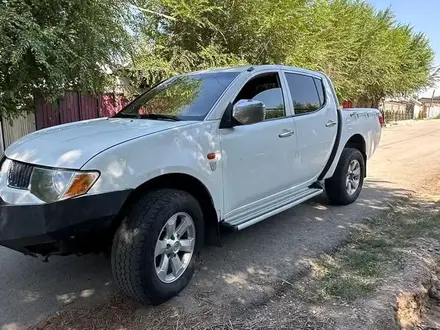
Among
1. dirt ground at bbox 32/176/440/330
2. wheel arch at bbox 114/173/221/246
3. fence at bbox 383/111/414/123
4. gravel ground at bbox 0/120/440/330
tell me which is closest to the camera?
dirt ground at bbox 32/176/440/330

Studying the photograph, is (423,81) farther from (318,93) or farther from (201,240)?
(201,240)

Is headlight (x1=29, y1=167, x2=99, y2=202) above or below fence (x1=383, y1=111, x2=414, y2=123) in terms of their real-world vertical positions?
above

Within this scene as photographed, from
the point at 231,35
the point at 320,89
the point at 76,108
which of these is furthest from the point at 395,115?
the point at 320,89

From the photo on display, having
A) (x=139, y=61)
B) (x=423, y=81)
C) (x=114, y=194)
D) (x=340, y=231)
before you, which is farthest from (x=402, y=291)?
(x=423, y=81)

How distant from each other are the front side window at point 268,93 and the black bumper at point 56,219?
1.86 m

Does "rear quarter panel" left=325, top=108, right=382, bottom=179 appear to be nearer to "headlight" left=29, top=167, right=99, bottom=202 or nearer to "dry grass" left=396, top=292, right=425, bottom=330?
"dry grass" left=396, top=292, right=425, bottom=330

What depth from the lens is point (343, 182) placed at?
570cm

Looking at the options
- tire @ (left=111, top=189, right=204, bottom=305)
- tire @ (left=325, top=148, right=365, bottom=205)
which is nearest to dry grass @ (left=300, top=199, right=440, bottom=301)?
tire @ (left=325, top=148, right=365, bottom=205)

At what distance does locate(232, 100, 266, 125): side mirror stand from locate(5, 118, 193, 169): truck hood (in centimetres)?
46

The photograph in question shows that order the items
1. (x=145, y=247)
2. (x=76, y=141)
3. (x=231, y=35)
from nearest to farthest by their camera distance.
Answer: (x=145, y=247), (x=76, y=141), (x=231, y=35)

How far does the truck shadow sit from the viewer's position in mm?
3244

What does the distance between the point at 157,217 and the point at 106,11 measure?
6.19m

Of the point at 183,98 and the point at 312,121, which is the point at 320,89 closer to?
the point at 312,121

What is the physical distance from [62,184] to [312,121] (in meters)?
3.19
